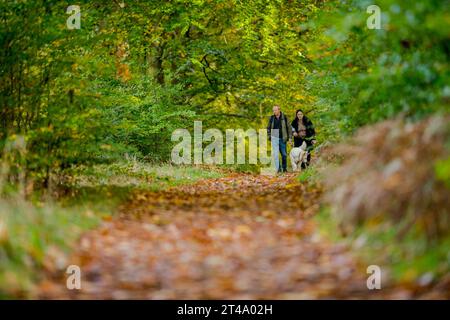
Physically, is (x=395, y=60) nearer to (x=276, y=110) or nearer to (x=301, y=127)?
(x=276, y=110)

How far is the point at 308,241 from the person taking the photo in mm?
6344

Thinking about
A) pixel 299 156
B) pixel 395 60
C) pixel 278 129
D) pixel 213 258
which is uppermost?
pixel 278 129

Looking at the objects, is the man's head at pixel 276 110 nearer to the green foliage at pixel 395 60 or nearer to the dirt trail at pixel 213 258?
the green foliage at pixel 395 60

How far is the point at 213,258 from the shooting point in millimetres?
5984

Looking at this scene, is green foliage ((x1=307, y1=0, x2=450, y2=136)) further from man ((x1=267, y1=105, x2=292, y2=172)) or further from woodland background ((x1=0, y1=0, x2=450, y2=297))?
man ((x1=267, y1=105, x2=292, y2=172))

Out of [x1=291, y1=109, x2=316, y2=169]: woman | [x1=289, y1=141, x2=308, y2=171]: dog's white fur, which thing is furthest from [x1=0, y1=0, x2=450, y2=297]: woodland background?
[x1=289, y1=141, x2=308, y2=171]: dog's white fur

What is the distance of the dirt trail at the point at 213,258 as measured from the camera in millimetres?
5039

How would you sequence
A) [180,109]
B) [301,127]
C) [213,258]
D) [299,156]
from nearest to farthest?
[213,258], [301,127], [299,156], [180,109]

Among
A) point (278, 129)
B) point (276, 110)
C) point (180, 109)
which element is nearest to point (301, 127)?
point (278, 129)

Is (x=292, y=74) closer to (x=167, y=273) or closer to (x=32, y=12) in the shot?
(x=32, y=12)

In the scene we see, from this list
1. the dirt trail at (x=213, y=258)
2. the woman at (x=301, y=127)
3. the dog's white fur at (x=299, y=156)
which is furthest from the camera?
the dog's white fur at (x=299, y=156)

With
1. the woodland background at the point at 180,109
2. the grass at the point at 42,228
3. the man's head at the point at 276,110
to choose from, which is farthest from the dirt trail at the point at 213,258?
the man's head at the point at 276,110

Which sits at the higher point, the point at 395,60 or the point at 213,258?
the point at 395,60
